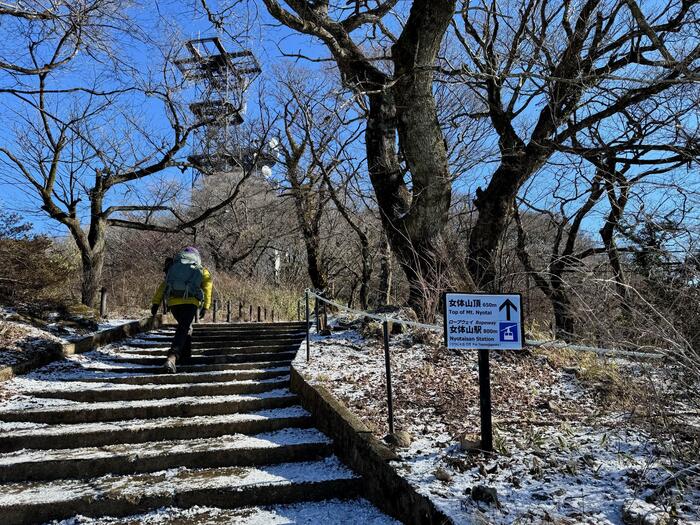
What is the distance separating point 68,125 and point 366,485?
13802 millimetres

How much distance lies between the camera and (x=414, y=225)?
773cm

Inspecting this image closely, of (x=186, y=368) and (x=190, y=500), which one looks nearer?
(x=190, y=500)

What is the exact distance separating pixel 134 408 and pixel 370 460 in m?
2.76

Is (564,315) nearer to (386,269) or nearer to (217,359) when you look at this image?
(217,359)

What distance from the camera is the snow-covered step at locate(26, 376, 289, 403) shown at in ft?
17.7

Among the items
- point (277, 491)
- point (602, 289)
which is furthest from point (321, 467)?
point (602, 289)

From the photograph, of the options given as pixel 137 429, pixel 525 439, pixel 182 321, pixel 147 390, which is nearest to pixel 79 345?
pixel 182 321

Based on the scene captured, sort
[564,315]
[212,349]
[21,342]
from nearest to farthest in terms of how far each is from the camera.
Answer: [564,315] → [21,342] → [212,349]

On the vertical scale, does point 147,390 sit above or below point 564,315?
below

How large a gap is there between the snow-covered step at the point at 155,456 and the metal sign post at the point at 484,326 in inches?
64.9

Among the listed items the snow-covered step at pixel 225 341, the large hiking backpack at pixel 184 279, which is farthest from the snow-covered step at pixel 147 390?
the snow-covered step at pixel 225 341

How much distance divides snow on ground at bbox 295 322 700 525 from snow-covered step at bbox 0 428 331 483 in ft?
2.21

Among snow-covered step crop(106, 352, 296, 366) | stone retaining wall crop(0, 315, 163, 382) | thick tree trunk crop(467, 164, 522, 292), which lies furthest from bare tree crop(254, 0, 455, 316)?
stone retaining wall crop(0, 315, 163, 382)

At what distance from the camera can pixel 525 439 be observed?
138 inches
